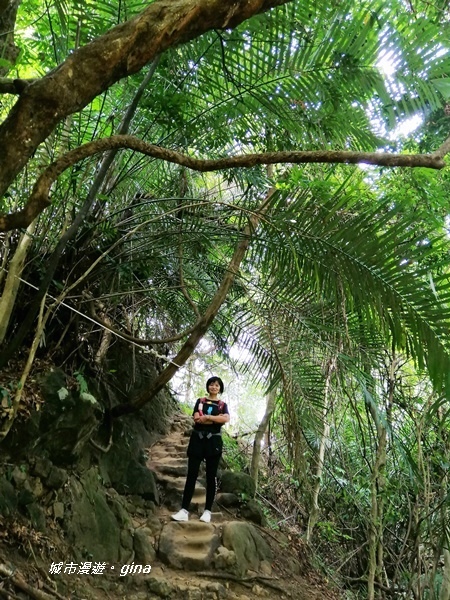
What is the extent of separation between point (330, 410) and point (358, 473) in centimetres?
259

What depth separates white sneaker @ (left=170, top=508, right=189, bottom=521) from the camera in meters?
4.03

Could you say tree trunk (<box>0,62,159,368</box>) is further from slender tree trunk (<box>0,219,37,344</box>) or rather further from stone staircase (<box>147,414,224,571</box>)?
stone staircase (<box>147,414,224,571</box>)

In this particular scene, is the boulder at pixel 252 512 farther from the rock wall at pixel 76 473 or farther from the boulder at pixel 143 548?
the boulder at pixel 143 548

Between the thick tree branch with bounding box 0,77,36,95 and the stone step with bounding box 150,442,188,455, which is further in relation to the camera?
the stone step with bounding box 150,442,188,455

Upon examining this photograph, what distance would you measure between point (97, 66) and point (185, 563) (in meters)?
3.55

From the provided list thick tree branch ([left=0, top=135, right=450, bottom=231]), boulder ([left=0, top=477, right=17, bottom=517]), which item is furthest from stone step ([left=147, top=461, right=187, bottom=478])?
thick tree branch ([left=0, top=135, right=450, bottom=231])

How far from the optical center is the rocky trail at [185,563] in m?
2.64

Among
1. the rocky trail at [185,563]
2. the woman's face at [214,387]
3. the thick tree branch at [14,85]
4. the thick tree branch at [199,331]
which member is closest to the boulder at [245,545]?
the rocky trail at [185,563]

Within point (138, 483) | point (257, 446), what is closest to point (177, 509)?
point (138, 483)

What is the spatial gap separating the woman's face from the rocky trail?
3.69 ft

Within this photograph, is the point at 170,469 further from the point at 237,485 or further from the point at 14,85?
the point at 14,85

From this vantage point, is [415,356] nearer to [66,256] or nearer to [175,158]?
[175,158]

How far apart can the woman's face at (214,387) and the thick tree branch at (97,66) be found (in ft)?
10.6

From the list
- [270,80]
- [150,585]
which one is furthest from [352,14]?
[150,585]
